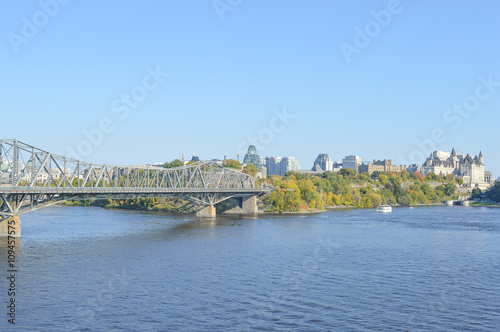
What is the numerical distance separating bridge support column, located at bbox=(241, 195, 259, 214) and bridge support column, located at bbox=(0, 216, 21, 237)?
62.2 m

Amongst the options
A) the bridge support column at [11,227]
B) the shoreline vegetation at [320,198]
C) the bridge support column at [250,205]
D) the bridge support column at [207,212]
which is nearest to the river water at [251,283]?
the bridge support column at [11,227]

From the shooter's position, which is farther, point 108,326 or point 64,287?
point 64,287

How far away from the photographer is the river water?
96.4ft

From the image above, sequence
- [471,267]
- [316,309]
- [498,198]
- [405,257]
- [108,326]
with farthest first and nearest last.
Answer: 1. [498,198]
2. [405,257]
3. [471,267]
4. [316,309]
5. [108,326]

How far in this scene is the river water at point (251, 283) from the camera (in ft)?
96.4

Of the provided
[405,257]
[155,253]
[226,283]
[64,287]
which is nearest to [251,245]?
[155,253]

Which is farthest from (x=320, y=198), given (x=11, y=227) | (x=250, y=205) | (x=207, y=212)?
(x=11, y=227)

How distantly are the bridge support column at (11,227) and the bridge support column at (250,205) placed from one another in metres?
62.2

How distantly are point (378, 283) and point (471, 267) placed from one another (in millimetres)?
12147

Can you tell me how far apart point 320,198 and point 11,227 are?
82.6 m

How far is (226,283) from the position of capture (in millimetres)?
38250

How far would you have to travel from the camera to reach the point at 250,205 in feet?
386

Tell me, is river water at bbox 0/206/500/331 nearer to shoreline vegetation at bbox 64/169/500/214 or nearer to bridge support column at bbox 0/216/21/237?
bridge support column at bbox 0/216/21/237

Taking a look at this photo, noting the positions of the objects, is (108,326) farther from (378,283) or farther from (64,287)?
(378,283)
